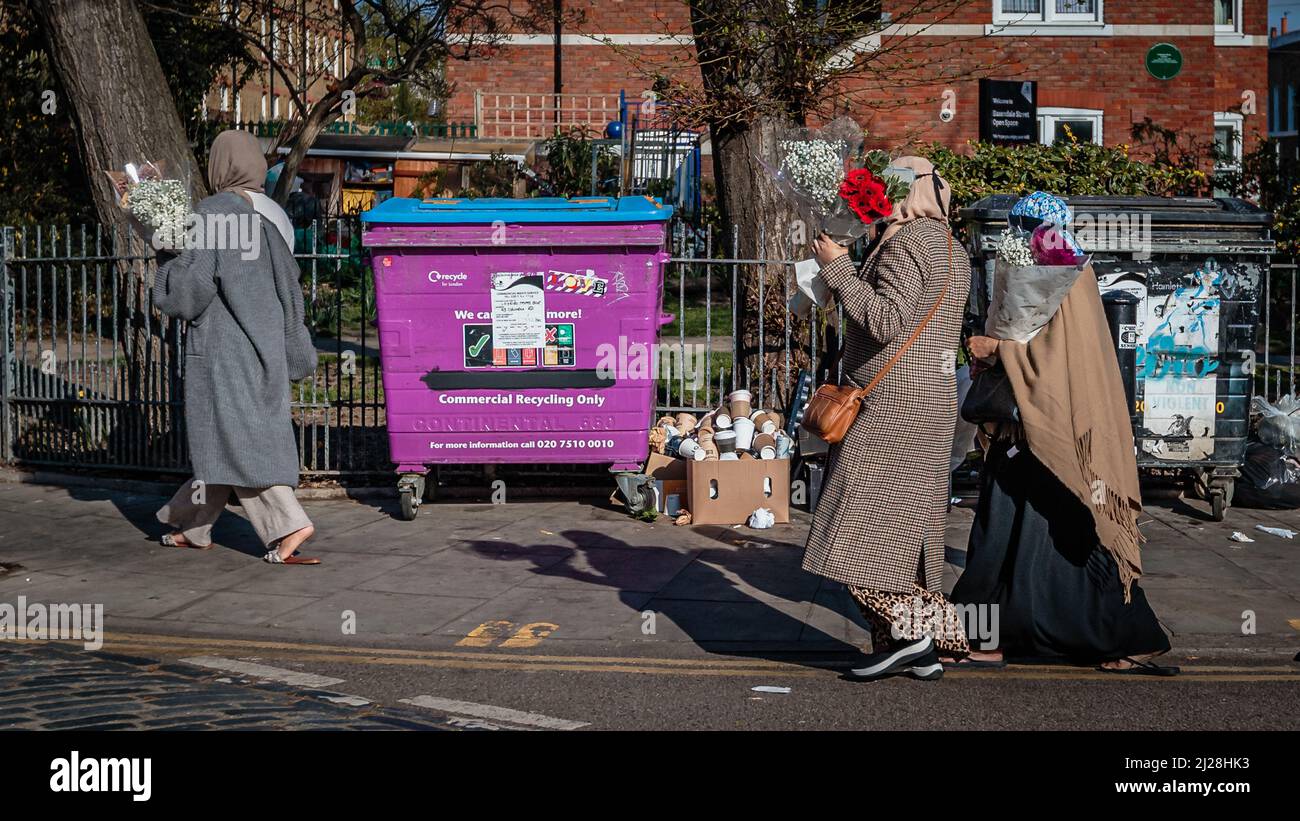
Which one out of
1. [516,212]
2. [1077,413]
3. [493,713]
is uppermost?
[516,212]

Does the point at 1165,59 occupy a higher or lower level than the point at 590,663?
higher

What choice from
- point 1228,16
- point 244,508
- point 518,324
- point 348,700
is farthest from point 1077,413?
point 1228,16

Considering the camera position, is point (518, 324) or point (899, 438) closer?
point (899, 438)

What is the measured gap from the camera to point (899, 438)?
510 cm

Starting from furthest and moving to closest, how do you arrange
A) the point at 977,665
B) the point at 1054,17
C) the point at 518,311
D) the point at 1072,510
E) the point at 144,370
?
the point at 1054,17
the point at 144,370
the point at 518,311
the point at 977,665
the point at 1072,510

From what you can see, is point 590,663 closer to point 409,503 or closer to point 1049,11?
point 409,503

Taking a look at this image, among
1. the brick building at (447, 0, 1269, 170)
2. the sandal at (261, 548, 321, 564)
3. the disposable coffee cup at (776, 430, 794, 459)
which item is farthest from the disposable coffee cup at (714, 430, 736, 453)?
the brick building at (447, 0, 1269, 170)

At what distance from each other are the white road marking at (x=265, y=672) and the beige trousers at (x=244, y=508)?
5.45ft

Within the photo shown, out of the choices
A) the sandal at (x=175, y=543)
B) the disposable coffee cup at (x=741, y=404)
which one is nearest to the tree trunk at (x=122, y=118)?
the sandal at (x=175, y=543)

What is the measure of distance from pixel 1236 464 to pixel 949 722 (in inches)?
167

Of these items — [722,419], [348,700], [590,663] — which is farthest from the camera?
[722,419]

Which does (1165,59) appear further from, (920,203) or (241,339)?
(920,203)

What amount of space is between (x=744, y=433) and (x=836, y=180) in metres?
3.45

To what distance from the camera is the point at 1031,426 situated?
17.4 feet
